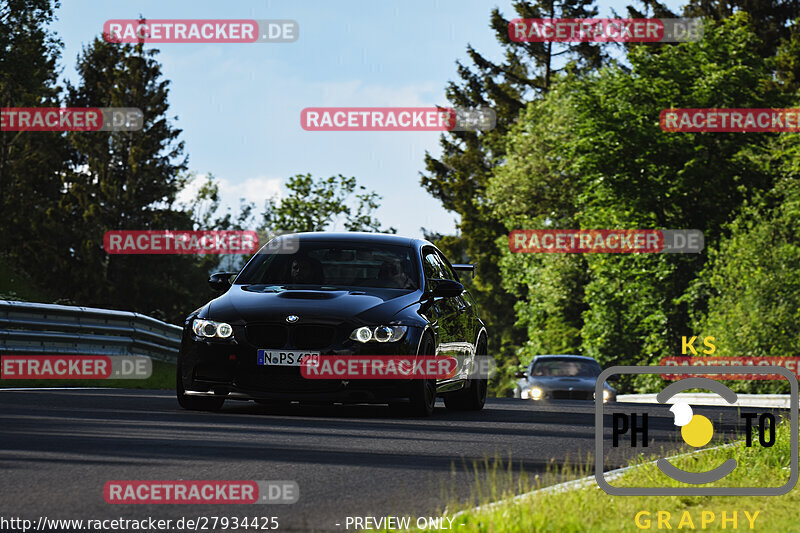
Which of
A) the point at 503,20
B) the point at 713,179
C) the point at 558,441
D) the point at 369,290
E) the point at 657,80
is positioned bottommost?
the point at 558,441

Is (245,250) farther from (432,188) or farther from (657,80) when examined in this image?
(657,80)

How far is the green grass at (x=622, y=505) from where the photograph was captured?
5.75 m

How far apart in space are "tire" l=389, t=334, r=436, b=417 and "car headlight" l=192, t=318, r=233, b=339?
1.72 meters

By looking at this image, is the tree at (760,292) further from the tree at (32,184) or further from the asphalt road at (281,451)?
the tree at (32,184)

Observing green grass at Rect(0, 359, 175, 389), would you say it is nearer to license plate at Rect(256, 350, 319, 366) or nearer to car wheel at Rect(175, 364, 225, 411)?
car wheel at Rect(175, 364, 225, 411)

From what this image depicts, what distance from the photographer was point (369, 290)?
12055 millimetres

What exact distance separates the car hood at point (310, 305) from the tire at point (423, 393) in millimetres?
419

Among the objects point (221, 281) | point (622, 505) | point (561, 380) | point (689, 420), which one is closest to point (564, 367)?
point (561, 380)

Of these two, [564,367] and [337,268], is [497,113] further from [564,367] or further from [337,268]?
[337,268]

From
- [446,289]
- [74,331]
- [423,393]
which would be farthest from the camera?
[74,331]

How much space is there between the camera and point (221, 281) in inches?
490

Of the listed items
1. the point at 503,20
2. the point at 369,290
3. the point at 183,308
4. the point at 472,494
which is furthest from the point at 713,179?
the point at 472,494

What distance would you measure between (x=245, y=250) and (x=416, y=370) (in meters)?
57.9

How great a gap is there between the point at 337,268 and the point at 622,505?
6525 millimetres
